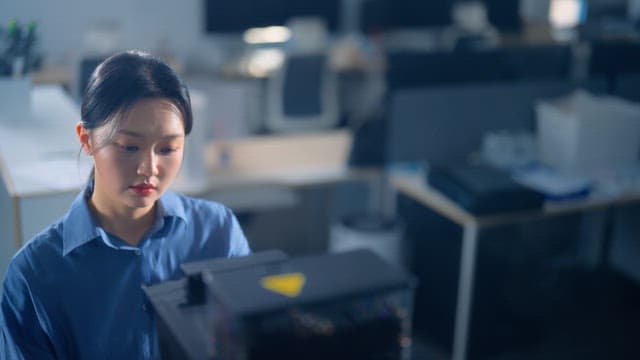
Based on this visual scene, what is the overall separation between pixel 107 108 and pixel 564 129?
2.44 metres

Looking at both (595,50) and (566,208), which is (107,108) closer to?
(566,208)

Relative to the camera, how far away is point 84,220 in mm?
1245

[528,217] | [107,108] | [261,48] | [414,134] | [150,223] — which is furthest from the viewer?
[261,48]

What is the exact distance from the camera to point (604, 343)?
10.1ft

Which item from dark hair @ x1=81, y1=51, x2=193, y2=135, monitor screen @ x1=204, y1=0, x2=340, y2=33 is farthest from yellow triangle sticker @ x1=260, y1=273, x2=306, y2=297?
monitor screen @ x1=204, y1=0, x2=340, y2=33

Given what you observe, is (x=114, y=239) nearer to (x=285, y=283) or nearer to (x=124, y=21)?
(x=285, y=283)

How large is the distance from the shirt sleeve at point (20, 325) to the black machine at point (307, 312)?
1.66 feet

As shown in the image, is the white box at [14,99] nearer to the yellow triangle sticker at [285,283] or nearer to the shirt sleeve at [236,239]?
the shirt sleeve at [236,239]

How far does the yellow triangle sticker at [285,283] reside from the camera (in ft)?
2.28

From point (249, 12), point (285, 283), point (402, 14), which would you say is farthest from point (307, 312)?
point (402, 14)

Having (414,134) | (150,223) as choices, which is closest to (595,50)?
(414,134)

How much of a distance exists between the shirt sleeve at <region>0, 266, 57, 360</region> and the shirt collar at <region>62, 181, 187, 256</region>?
0.28ft

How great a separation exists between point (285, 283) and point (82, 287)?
25.1 inches

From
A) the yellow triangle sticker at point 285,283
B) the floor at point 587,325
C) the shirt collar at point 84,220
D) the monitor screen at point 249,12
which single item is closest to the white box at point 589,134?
the floor at point 587,325
